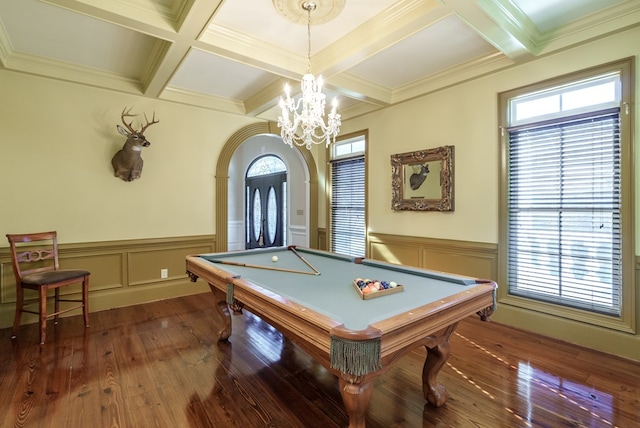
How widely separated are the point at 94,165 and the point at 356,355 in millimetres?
3842

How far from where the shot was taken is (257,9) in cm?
242

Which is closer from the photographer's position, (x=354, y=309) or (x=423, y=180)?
(x=354, y=309)

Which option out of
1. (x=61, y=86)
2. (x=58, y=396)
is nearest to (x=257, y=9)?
(x=61, y=86)

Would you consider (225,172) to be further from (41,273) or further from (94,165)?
(41,273)

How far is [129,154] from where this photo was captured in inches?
142

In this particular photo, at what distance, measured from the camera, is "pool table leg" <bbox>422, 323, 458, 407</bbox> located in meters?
1.90

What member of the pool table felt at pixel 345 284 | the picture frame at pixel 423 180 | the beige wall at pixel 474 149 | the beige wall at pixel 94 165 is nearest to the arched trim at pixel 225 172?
the beige wall at pixel 94 165

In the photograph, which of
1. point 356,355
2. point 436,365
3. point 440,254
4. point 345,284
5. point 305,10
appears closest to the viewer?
point 356,355

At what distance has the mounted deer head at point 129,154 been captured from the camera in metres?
3.56

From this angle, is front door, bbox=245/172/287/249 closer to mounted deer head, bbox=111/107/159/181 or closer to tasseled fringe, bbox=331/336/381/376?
mounted deer head, bbox=111/107/159/181

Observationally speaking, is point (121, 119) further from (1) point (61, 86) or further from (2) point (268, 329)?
(2) point (268, 329)

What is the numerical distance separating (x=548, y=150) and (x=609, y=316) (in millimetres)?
1527

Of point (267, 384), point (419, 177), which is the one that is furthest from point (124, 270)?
point (419, 177)

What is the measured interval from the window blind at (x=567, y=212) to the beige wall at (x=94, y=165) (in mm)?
3818
